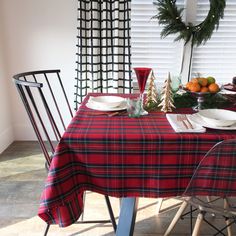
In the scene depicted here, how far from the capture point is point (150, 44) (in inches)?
114

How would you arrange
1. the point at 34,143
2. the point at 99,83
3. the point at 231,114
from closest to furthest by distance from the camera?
1. the point at 231,114
2. the point at 99,83
3. the point at 34,143

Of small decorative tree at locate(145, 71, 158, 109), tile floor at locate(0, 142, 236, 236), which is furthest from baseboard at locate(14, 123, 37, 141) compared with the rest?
small decorative tree at locate(145, 71, 158, 109)

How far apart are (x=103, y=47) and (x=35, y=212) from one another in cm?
170

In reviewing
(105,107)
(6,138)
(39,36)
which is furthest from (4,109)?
(105,107)

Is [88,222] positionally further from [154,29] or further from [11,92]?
[154,29]

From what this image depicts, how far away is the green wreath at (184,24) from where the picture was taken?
250cm

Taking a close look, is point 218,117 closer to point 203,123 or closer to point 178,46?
point 203,123

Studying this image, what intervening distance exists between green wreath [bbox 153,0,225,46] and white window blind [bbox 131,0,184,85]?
0.18m

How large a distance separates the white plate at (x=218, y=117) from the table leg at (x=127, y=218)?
1.72 ft

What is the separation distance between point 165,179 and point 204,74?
7.38 feet

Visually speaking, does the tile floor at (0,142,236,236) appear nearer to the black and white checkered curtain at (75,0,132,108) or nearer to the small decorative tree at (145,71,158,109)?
the small decorative tree at (145,71,158,109)

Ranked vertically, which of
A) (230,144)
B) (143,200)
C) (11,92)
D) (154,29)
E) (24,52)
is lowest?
(143,200)

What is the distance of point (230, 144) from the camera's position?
99 cm

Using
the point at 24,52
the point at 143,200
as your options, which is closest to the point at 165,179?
the point at 143,200
